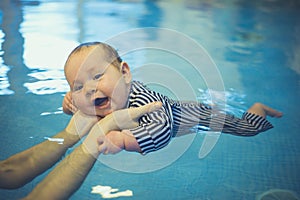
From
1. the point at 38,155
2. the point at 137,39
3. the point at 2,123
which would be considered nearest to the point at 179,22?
the point at 137,39

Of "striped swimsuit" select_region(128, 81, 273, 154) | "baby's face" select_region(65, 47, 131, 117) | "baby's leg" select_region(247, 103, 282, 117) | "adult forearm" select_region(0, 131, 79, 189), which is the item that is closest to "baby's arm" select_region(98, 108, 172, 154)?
"striped swimsuit" select_region(128, 81, 273, 154)

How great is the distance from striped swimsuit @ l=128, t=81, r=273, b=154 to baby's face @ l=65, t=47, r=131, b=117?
0.06m

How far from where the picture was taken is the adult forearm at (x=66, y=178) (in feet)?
3.38

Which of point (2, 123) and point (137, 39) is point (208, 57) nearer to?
point (137, 39)

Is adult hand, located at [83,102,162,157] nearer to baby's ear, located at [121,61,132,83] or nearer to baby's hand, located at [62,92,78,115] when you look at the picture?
baby's ear, located at [121,61,132,83]

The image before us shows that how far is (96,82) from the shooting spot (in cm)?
112

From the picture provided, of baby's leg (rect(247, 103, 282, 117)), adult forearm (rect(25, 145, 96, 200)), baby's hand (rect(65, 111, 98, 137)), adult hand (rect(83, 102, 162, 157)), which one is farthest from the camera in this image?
baby's leg (rect(247, 103, 282, 117))

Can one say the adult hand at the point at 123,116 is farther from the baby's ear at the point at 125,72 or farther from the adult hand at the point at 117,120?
the baby's ear at the point at 125,72

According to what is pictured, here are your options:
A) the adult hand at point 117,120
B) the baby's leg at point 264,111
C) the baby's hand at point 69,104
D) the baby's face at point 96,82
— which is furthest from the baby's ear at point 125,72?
the baby's leg at point 264,111

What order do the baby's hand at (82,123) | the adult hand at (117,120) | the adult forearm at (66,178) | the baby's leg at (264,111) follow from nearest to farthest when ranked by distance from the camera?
the adult forearm at (66,178) → the adult hand at (117,120) → the baby's hand at (82,123) → the baby's leg at (264,111)

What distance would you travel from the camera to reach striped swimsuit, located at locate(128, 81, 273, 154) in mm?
1111

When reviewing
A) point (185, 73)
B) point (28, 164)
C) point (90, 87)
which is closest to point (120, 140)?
point (90, 87)

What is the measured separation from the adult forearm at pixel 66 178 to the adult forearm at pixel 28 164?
8 centimetres

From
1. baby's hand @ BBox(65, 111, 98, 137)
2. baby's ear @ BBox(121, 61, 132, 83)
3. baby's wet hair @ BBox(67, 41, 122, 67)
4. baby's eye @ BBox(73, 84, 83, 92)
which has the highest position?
baby's wet hair @ BBox(67, 41, 122, 67)
